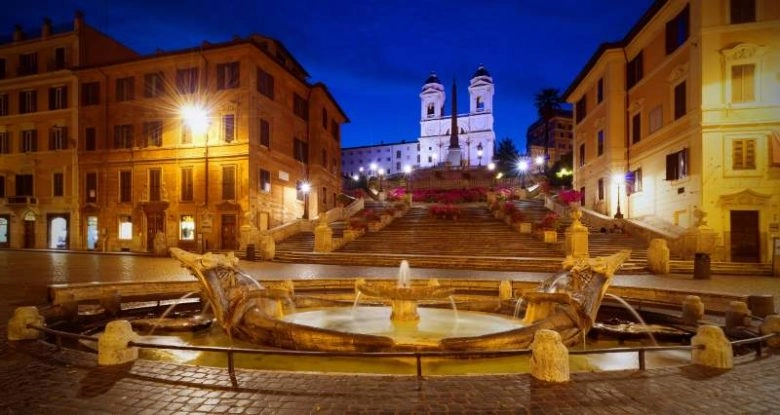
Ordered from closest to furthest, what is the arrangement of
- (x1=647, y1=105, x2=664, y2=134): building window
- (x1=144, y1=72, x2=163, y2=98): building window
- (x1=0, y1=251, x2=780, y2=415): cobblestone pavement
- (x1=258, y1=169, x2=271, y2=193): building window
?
(x1=0, y1=251, x2=780, y2=415): cobblestone pavement, (x1=647, y1=105, x2=664, y2=134): building window, (x1=258, y1=169, x2=271, y2=193): building window, (x1=144, y1=72, x2=163, y2=98): building window

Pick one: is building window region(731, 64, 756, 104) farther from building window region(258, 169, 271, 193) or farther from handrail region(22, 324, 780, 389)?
building window region(258, 169, 271, 193)

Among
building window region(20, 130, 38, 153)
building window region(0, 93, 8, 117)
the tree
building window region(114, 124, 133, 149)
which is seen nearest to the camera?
building window region(114, 124, 133, 149)

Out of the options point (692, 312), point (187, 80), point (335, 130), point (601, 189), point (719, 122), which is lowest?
point (692, 312)

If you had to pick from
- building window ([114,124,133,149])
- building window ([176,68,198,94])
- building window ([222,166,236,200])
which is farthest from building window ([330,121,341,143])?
building window ([114,124,133,149])

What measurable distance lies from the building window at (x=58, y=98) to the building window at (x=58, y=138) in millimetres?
1744

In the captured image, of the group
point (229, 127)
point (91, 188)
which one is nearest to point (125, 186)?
point (91, 188)

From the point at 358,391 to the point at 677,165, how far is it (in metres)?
24.8

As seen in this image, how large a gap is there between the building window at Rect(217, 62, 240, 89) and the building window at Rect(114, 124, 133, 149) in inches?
319

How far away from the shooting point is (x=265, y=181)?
1267 inches

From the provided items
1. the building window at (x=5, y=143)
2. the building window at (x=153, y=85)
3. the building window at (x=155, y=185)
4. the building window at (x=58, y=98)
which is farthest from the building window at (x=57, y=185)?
the building window at (x=153, y=85)

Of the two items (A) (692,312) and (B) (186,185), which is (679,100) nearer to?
(A) (692,312)

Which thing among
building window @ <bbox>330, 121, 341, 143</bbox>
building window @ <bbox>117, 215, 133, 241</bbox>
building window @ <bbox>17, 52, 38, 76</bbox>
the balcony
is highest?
building window @ <bbox>17, 52, 38, 76</bbox>

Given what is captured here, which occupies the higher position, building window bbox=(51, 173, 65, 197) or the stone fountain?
building window bbox=(51, 173, 65, 197)

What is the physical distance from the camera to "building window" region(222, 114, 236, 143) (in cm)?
3062
